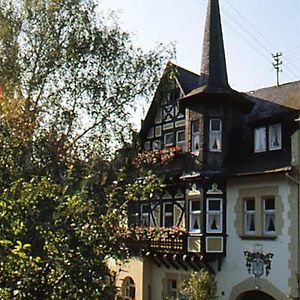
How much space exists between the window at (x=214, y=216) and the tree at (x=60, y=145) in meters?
4.02

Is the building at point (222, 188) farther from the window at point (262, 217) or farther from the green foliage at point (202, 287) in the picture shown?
the green foliage at point (202, 287)

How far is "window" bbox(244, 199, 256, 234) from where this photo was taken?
19.5 m

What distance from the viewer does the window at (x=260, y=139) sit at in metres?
20.0

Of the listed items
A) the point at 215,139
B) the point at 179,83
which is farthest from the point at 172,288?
the point at 179,83

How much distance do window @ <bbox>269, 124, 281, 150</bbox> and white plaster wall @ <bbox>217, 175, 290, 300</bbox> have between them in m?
1.36

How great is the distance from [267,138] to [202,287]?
18.2ft

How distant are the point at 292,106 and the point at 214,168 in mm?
3496

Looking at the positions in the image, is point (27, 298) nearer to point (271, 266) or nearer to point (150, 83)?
point (271, 266)

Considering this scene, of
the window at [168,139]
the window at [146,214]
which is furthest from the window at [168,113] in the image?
the window at [146,214]

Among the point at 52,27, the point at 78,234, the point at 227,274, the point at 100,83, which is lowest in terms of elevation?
the point at 227,274

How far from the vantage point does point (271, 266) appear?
1848 centimetres

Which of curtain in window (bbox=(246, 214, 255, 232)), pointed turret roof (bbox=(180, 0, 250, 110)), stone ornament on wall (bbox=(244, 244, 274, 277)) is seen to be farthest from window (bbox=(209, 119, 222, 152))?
stone ornament on wall (bbox=(244, 244, 274, 277))

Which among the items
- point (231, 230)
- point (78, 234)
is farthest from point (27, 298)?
point (231, 230)

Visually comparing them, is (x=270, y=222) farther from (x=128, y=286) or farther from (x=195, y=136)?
(x=128, y=286)
